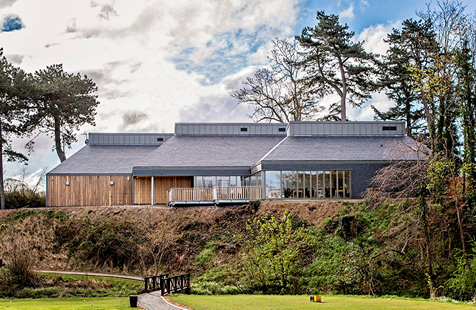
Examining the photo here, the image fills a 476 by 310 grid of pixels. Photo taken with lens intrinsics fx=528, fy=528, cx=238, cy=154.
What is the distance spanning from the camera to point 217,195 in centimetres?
2986

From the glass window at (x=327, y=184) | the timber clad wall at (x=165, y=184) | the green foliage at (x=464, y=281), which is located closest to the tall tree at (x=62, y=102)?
the timber clad wall at (x=165, y=184)

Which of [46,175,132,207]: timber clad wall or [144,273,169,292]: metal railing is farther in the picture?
[46,175,132,207]: timber clad wall

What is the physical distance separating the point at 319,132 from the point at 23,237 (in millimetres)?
18769

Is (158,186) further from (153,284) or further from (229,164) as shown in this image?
(153,284)

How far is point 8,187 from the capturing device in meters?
39.5

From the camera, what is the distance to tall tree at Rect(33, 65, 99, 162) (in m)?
39.7

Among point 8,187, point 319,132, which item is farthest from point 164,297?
point 8,187

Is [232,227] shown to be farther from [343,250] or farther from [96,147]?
[96,147]

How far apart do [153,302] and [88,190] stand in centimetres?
1832

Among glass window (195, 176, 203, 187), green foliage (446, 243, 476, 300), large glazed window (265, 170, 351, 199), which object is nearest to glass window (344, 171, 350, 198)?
large glazed window (265, 170, 351, 199)

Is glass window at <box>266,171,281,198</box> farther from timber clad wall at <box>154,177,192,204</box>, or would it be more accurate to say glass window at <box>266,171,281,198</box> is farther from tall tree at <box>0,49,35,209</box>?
tall tree at <box>0,49,35,209</box>

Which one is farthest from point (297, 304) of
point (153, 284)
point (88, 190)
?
point (88, 190)

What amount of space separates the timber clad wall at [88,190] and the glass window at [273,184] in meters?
10.1

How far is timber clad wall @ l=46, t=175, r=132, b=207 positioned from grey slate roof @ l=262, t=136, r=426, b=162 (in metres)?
10.5
